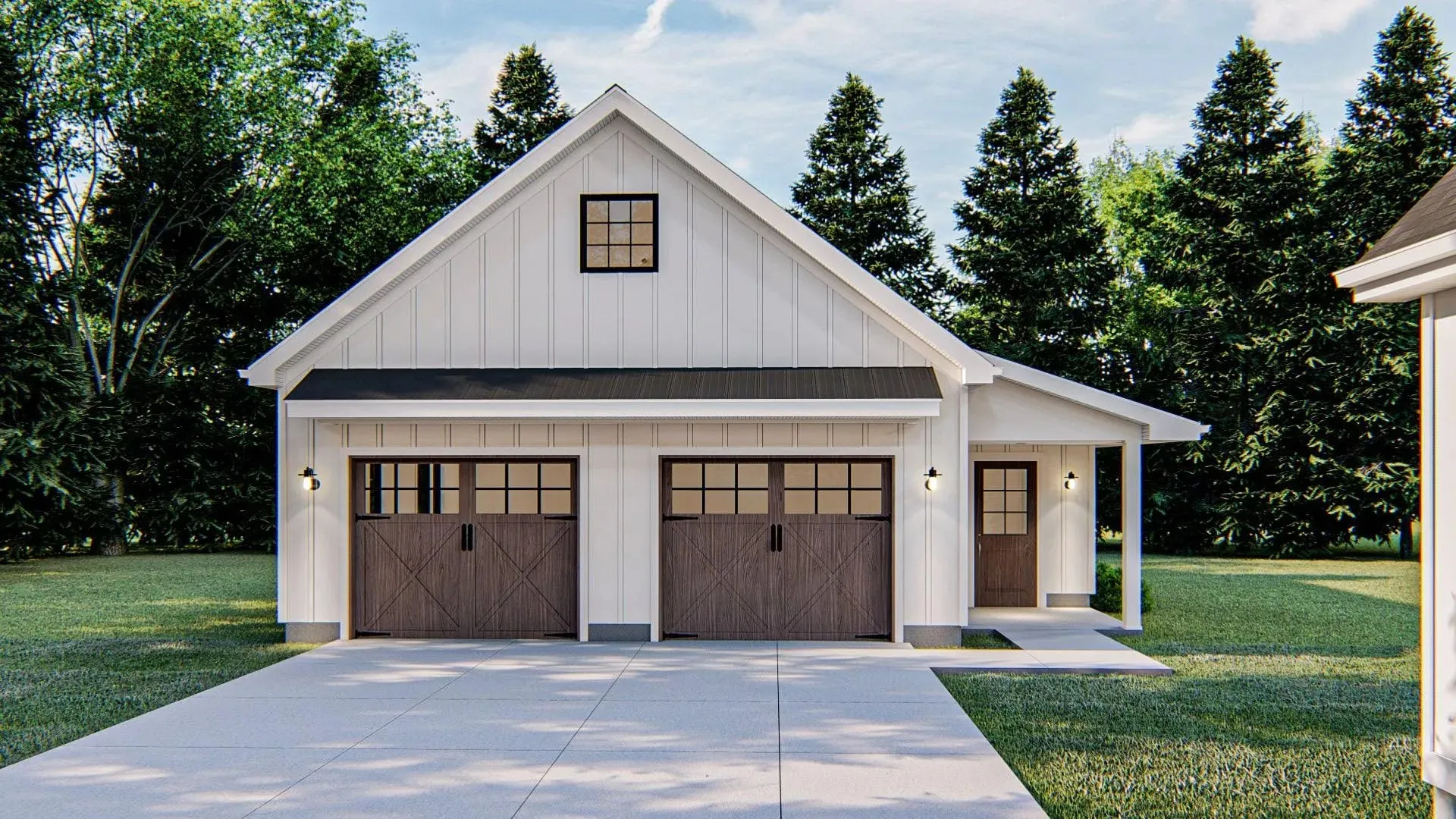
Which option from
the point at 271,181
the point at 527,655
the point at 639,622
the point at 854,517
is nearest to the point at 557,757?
the point at 527,655

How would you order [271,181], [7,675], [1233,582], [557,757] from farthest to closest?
[271,181] → [1233,582] → [7,675] → [557,757]

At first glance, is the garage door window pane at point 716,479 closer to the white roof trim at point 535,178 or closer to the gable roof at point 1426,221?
the white roof trim at point 535,178

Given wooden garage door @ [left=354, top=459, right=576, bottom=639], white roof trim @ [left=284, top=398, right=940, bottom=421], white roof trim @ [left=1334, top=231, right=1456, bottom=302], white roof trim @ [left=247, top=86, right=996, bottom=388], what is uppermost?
white roof trim @ [left=247, top=86, right=996, bottom=388]

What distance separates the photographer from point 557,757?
280 inches

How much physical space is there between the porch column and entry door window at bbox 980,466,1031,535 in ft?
6.91

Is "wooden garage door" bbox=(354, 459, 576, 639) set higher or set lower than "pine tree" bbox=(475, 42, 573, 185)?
lower

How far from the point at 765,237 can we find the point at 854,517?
128 inches

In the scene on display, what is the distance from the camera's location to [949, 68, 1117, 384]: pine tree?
2944 cm

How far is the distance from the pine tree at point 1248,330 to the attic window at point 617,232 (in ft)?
61.6

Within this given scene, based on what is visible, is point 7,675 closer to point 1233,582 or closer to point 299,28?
point 1233,582

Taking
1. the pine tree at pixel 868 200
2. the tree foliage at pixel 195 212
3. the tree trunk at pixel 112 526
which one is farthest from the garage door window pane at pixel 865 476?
the tree trunk at pixel 112 526

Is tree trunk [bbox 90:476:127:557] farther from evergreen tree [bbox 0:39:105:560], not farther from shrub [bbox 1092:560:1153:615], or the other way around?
shrub [bbox 1092:560:1153:615]

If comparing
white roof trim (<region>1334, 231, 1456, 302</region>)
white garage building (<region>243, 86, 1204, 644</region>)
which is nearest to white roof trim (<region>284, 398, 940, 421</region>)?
white garage building (<region>243, 86, 1204, 644</region>)

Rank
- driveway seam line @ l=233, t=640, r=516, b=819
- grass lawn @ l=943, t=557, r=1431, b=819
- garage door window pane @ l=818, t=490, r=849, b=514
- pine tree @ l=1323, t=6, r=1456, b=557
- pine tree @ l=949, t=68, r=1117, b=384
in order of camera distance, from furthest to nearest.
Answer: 1. pine tree @ l=949, t=68, r=1117, b=384
2. pine tree @ l=1323, t=6, r=1456, b=557
3. garage door window pane @ l=818, t=490, r=849, b=514
4. grass lawn @ l=943, t=557, r=1431, b=819
5. driveway seam line @ l=233, t=640, r=516, b=819
